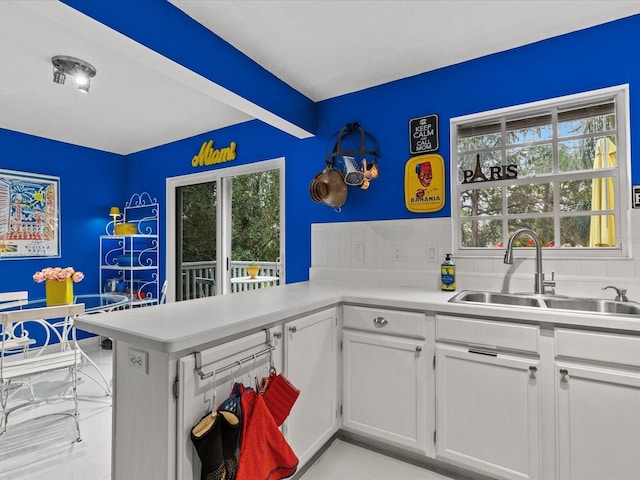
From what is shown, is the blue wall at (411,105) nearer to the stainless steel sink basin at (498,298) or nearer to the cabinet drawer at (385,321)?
the stainless steel sink basin at (498,298)

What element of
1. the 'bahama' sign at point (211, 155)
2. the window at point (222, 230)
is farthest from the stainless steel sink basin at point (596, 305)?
the 'bahama' sign at point (211, 155)

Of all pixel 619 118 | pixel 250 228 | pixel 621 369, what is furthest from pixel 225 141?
pixel 621 369

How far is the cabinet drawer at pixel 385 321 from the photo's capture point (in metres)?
1.84

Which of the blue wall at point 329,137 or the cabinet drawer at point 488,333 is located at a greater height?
the blue wall at point 329,137

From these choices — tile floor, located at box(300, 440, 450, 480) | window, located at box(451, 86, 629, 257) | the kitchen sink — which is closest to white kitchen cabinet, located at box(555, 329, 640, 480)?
the kitchen sink

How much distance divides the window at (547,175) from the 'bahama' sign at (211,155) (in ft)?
7.04

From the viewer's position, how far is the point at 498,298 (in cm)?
208

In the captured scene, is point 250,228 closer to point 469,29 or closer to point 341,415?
point 341,415

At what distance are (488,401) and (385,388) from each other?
526 millimetres

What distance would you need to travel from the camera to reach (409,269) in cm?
250

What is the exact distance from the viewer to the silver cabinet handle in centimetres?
193

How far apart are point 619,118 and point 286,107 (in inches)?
82.5

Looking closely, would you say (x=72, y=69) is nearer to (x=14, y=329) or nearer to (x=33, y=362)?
(x=33, y=362)

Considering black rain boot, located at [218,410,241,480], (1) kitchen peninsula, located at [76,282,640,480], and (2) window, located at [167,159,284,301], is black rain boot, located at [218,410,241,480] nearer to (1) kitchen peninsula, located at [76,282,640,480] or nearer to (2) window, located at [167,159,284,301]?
(1) kitchen peninsula, located at [76,282,640,480]
